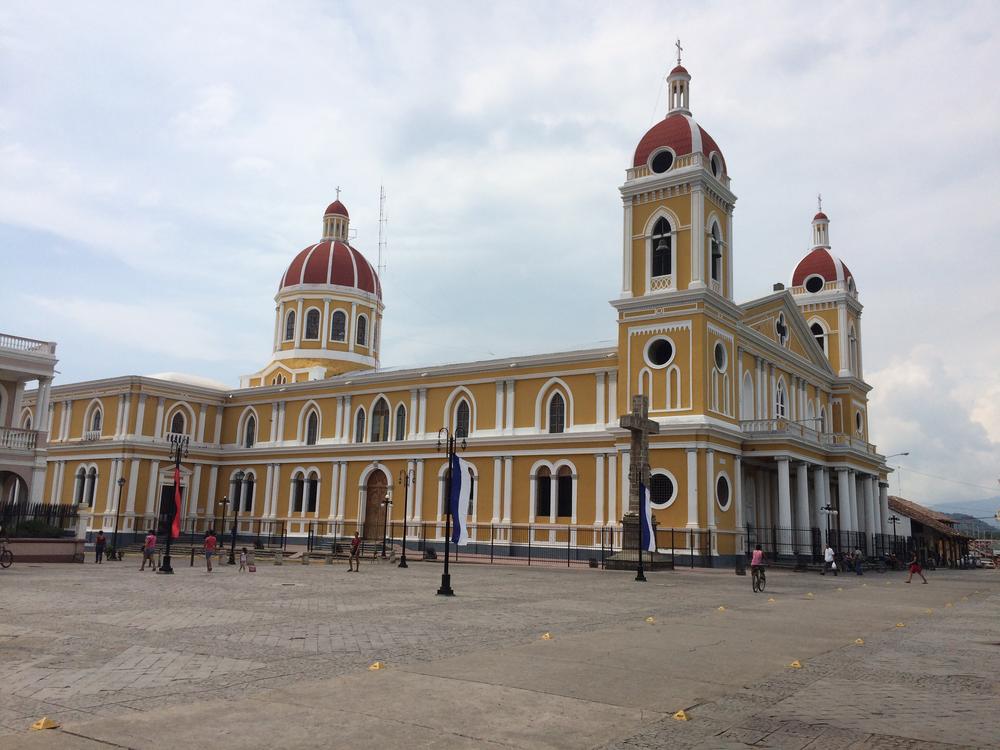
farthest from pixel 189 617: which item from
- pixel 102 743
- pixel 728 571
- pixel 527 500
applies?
pixel 527 500

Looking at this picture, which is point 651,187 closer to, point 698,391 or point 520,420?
point 698,391

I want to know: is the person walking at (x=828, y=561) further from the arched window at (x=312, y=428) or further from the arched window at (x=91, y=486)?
the arched window at (x=91, y=486)

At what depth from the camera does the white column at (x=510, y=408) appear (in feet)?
140

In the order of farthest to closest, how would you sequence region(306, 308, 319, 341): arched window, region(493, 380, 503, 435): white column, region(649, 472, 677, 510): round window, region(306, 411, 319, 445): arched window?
region(306, 308, 319, 341): arched window < region(306, 411, 319, 445): arched window < region(493, 380, 503, 435): white column < region(649, 472, 677, 510): round window

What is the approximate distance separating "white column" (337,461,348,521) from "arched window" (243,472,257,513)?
7427 mm

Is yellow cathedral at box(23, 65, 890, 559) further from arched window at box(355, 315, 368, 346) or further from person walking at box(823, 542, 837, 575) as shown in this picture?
person walking at box(823, 542, 837, 575)

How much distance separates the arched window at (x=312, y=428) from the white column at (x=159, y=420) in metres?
8.98

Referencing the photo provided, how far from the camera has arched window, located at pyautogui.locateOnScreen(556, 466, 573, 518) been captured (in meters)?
40.0

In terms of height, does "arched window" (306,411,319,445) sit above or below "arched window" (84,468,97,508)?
above

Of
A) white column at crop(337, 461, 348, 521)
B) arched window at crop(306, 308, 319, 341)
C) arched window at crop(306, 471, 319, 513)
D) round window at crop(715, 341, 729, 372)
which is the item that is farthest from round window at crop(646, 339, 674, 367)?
arched window at crop(306, 308, 319, 341)

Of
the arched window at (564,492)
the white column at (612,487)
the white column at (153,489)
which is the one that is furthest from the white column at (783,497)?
the white column at (153,489)

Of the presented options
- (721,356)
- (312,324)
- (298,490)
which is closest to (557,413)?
(721,356)

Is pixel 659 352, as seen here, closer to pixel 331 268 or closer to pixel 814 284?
pixel 814 284

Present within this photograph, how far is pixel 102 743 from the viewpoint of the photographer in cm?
616
